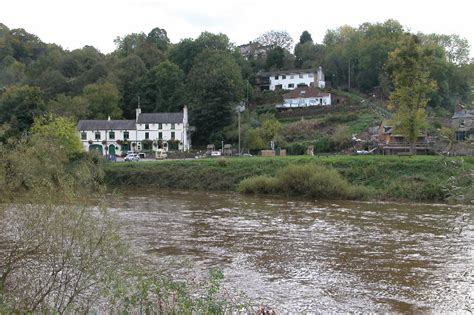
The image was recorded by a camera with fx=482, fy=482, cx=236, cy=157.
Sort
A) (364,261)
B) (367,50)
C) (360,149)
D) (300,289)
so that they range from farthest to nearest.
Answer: (367,50) < (360,149) < (364,261) < (300,289)

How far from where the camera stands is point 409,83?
5616 centimetres

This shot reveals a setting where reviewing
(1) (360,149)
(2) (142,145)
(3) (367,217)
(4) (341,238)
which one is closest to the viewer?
(4) (341,238)

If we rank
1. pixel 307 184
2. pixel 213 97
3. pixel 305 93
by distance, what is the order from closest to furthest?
pixel 307 184 < pixel 213 97 < pixel 305 93

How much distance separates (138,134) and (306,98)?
33751 millimetres

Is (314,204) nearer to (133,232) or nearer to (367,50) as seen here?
(133,232)

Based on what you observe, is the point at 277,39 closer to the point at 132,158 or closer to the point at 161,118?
the point at 161,118

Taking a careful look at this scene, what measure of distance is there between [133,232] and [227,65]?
6296cm

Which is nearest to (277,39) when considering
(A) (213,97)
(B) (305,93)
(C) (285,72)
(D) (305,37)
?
(D) (305,37)

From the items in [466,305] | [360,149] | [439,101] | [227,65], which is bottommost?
[466,305]

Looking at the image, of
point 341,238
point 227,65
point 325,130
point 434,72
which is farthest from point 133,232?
point 434,72

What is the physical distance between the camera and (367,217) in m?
33.3

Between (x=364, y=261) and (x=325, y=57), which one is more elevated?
(x=325, y=57)

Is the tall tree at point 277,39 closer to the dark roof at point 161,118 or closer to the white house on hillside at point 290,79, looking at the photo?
the white house on hillside at point 290,79

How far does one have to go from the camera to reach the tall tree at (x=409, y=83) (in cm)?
5434
